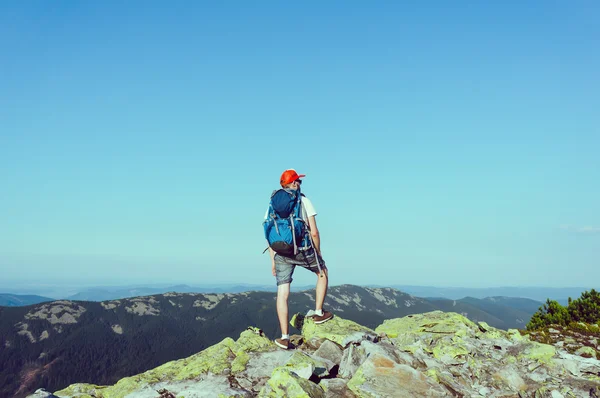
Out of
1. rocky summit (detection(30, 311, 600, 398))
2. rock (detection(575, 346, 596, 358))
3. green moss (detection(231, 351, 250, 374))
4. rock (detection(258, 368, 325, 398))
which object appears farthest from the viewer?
rock (detection(575, 346, 596, 358))

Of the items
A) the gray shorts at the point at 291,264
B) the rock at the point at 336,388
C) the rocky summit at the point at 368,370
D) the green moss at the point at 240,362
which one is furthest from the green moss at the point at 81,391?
the rock at the point at 336,388

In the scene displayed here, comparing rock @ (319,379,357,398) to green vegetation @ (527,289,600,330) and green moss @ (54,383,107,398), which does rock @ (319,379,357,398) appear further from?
green vegetation @ (527,289,600,330)

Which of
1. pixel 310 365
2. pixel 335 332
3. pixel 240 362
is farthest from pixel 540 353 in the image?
pixel 240 362

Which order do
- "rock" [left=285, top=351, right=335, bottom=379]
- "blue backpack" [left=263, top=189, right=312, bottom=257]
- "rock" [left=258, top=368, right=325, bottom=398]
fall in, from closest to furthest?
"rock" [left=258, top=368, right=325, bottom=398]
"rock" [left=285, top=351, right=335, bottom=379]
"blue backpack" [left=263, top=189, right=312, bottom=257]

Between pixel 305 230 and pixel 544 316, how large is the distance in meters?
17.0

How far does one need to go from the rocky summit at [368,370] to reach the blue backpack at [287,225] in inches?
100

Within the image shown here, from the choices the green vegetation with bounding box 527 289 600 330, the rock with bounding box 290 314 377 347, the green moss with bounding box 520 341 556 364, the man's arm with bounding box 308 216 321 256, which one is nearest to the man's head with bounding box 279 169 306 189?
the man's arm with bounding box 308 216 321 256

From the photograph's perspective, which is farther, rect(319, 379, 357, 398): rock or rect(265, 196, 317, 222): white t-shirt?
rect(265, 196, 317, 222): white t-shirt

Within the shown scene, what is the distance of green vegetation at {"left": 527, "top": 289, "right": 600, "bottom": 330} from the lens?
18.6 meters

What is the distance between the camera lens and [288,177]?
9.80 m

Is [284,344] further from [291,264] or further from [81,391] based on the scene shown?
[81,391]

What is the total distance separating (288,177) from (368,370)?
4.91 metres

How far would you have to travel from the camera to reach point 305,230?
966cm

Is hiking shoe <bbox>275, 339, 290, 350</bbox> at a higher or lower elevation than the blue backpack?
lower
